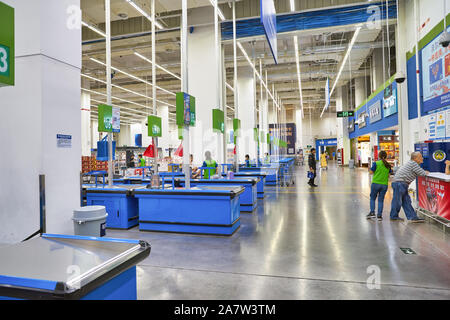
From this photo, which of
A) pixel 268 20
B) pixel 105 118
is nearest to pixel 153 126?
pixel 105 118

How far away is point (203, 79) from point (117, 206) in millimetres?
5996

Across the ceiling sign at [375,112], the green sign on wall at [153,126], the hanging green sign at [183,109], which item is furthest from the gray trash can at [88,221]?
the ceiling sign at [375,112]

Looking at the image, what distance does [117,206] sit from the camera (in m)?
5.52

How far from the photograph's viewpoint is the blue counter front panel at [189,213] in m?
4.88

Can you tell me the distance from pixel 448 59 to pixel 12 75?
7.93 meters

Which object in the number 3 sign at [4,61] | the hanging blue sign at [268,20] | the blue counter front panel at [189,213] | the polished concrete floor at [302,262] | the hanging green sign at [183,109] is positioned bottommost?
the polished concrete floor at [302,262]

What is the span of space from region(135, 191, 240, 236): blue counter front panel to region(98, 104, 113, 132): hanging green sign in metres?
1.33

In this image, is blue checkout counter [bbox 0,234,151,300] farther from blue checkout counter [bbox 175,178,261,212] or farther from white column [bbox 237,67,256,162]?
white column [bbox 237,67,256,162]

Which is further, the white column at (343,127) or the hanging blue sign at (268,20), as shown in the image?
the white column at (343,127)

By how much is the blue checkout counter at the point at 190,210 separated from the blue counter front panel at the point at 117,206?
353 mm

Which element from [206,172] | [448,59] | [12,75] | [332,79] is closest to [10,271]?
[12,75]

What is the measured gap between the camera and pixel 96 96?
23.6 metres

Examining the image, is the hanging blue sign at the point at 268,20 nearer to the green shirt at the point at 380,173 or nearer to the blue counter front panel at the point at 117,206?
the green shirt at the point at 380,173
